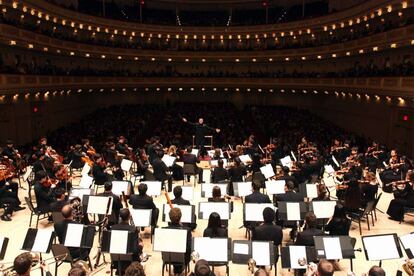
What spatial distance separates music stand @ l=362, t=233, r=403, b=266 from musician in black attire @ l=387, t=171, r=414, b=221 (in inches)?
220

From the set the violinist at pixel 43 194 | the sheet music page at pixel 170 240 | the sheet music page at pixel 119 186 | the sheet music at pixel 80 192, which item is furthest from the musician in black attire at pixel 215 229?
the violinist at pixel 43 194

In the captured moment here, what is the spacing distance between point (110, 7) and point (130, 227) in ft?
135

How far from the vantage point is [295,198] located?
1188 centimetres

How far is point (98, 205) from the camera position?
11.0 m

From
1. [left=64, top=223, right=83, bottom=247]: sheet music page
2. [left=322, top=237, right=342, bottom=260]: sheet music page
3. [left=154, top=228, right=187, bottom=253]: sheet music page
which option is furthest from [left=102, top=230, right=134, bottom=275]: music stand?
[left=322, top=237, right=342, bottom=260]: sheet music page

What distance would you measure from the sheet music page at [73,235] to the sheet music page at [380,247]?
645cm

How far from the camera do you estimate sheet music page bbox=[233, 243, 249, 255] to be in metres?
8.45

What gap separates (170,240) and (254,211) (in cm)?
289

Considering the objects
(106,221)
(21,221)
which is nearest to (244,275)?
(106,221)

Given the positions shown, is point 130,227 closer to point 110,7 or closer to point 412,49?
point 412,49

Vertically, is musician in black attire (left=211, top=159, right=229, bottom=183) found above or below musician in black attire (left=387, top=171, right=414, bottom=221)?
above

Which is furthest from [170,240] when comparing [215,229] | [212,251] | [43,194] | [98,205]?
[43,194]

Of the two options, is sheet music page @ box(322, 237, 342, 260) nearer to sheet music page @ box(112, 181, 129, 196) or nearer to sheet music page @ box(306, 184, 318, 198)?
sheet music page @ box(306, 184, 318, 198)

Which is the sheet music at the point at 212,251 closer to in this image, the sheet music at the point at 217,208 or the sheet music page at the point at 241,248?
the sheet music page at the point at 241,248
